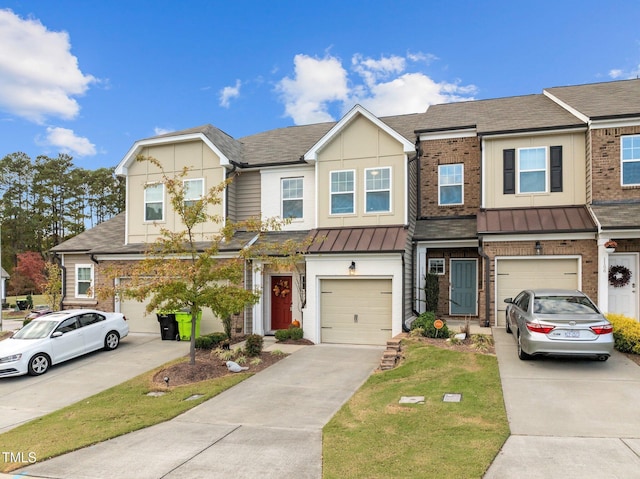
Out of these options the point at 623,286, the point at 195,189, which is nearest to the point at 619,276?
the point at 623,286

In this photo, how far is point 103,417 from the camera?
8680 mm

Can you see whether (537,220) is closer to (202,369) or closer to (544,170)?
(544,170)

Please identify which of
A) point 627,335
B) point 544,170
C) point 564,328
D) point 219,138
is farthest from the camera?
point 219,138

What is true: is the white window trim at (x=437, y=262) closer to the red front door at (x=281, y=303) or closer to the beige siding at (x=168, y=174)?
the red front door at (x=281, y=303)

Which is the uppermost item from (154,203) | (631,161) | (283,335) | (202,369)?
(631,161)

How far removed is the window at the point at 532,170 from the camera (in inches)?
592

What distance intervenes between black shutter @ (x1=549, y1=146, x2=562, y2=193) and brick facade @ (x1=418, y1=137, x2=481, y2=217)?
8.03 ft

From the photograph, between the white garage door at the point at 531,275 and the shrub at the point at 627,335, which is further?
the white garage door at the point at 531,275

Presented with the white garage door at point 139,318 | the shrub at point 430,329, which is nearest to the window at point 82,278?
the white garage door at point 139,318

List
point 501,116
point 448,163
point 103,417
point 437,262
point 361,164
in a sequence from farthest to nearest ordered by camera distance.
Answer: point 448,163
point 437,262
point 501,116
point 361,164
point 103,417

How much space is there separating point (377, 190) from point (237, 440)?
10078 millimetres

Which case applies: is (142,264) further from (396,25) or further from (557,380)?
(396,25)

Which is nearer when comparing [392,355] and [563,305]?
[563,305]

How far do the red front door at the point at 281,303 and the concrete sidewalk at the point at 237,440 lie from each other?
540 cm
